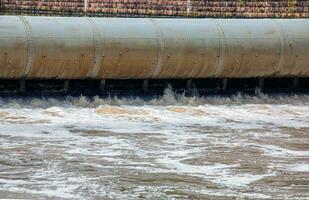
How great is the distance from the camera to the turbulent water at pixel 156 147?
43.1 feet

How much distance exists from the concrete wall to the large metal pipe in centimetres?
267

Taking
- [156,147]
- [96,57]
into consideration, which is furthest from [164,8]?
[156,147]

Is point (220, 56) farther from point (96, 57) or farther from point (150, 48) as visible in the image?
point (96, 57)

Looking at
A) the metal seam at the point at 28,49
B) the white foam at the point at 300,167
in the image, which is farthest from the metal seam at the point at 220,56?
the white foam at the point at 300,167

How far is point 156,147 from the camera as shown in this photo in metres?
16.1

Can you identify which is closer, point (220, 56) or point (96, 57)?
point (96, 57)

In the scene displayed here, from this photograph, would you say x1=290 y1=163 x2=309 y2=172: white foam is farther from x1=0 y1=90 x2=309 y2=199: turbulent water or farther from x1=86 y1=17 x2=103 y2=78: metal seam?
x1=86 y1=17 x2=103 y2=78: metal seam

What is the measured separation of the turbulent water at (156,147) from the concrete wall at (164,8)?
12.9 ft

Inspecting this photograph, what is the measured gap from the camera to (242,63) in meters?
21.5

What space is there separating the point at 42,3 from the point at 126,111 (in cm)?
756

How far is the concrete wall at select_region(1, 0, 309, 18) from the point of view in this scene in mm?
25266

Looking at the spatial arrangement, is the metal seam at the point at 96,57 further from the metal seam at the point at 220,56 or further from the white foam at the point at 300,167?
the white foam at the point at 300,167

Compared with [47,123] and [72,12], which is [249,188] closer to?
[47,123]

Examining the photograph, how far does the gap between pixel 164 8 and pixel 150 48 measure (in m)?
4.94
